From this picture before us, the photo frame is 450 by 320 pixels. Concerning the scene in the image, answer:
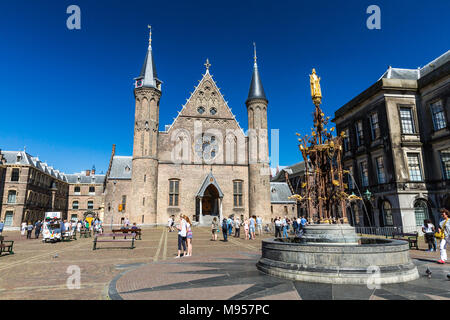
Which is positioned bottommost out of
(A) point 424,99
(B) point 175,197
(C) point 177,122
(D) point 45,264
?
(D) point 45,264

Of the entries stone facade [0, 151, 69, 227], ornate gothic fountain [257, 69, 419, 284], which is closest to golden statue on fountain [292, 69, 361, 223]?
ornate gothic fountain [257, 69, 419, 284]

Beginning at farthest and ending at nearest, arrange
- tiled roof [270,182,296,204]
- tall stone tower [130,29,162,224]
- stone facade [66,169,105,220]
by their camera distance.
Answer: stone facade [66,169,105,220] < tiled roof [270,182,296,204] < tall stone tower [130,29,162,224]

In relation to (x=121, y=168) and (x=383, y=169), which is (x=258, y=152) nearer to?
(x=383, y=169)

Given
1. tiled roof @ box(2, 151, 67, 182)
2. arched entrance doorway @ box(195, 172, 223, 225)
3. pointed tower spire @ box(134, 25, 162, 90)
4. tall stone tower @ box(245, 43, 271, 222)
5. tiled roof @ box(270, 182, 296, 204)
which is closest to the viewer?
arched entrance doorway @ box(195, 172, 223, 225)

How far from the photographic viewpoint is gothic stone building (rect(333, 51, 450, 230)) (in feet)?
66.1

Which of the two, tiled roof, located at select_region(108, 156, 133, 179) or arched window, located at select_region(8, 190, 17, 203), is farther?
arched window, located at select_region(8, 190, 17, 203)

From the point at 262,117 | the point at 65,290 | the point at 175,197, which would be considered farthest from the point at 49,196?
the point at 65,290

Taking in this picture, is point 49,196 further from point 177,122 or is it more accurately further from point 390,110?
point 390,110

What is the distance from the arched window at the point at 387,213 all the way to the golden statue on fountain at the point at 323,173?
595 inches

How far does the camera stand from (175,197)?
33.8 meters

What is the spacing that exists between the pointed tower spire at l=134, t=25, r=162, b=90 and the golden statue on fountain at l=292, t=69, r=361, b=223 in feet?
91.4

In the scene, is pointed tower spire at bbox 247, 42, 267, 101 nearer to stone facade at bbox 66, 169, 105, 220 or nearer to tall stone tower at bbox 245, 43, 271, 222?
tall stone tower at bbox 245, 43, 271, 222

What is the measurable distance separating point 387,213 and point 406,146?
5.54m
